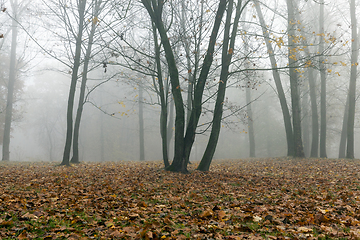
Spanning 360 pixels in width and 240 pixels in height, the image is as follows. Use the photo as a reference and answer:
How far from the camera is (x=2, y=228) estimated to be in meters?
2.91

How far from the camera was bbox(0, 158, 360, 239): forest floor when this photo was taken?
9.70ft

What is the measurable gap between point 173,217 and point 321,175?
525cm

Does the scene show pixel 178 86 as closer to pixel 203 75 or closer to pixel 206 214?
pixel 203 75

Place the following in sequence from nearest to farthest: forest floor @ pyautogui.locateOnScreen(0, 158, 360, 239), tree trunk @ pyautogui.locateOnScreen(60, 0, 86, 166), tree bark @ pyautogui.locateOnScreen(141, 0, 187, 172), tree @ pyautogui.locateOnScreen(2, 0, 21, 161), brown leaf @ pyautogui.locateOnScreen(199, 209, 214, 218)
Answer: forest floor @ pyautogui.locateOnScreen(0, 158, 360, 239) < brown leaf @ pyautogui.locateOnScreen(199, 209, 214, 218) < tree bark @ pyautogui.locateOnScreen(141, 0, 187, 172) < tree trunk @ pyautogui.locateOnScreen(60, 0, 86, 166) < tree @ pyautogui.locateOnScreen(2, 0, 21, 161)

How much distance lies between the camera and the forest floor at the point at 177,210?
2.96 m

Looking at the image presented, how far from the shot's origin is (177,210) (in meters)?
4.00

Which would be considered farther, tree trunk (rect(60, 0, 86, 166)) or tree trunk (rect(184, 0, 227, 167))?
tree trunk (rect(60, 0, 86, 166))

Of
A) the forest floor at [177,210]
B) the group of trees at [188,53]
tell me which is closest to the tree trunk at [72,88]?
the group of trees at [188,53]

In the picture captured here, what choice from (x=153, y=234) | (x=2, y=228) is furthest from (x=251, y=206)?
(x=2, y=228)

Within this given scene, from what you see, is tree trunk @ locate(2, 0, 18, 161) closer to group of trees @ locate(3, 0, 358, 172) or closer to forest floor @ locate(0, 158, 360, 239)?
group of trees @ locate(3, 0, 358, 172)

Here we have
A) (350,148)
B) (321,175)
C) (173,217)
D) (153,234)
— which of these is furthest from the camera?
(350,148)

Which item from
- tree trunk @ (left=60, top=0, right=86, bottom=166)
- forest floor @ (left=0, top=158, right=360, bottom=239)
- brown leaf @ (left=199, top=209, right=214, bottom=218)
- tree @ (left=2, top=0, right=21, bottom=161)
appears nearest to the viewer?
forest floor @ (left=0, top=158, right=360, bottom=239)

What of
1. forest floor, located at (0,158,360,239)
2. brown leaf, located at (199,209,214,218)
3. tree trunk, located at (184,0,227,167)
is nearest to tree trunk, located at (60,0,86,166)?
forest floor, located at (0,158,360,239)

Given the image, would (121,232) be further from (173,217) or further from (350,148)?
(350,148)
